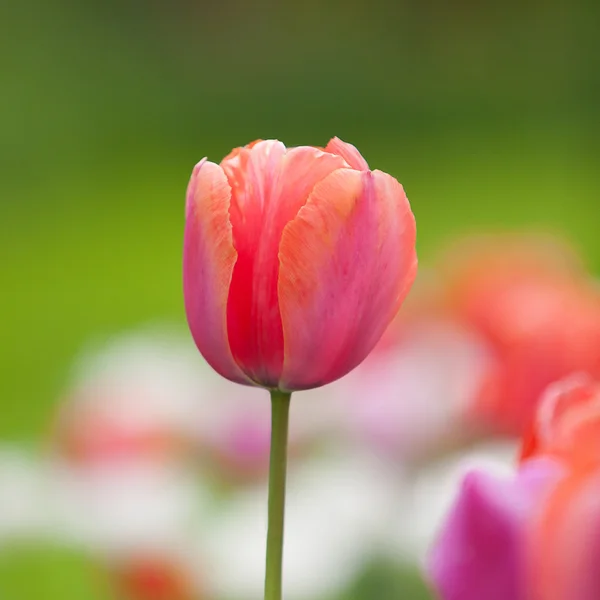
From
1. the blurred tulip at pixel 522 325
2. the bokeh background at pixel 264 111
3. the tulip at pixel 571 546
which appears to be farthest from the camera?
the bokeh background at pixel 264 111

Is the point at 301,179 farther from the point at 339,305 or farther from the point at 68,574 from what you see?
the point at 68,574

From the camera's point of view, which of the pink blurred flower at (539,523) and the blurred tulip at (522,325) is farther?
the blurred tulip at (522,325)

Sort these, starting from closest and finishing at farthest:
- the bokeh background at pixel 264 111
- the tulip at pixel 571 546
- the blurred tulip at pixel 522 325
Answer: the tulip at pixel 571 546 < the blurred tulip at pixel 522 325 < the bokeh background at pixel 264 111

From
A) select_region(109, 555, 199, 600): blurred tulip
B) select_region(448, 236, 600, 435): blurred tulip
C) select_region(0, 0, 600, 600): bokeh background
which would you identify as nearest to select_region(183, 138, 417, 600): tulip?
select_region(448, 236, 600, 435): blurred tulip

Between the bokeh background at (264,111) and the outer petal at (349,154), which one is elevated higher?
the bokeh background at (264,111)

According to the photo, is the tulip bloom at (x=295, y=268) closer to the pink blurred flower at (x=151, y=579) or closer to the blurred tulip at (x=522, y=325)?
the blurred tulip at (x=522, y=325)

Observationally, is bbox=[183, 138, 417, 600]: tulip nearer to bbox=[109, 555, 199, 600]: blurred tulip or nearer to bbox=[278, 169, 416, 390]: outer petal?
bbox=[278, 169, 416, 390]: outer petal

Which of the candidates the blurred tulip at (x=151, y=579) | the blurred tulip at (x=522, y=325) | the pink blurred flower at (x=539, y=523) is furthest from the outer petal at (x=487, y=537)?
the blurred tulip at (x=151, y=579)
